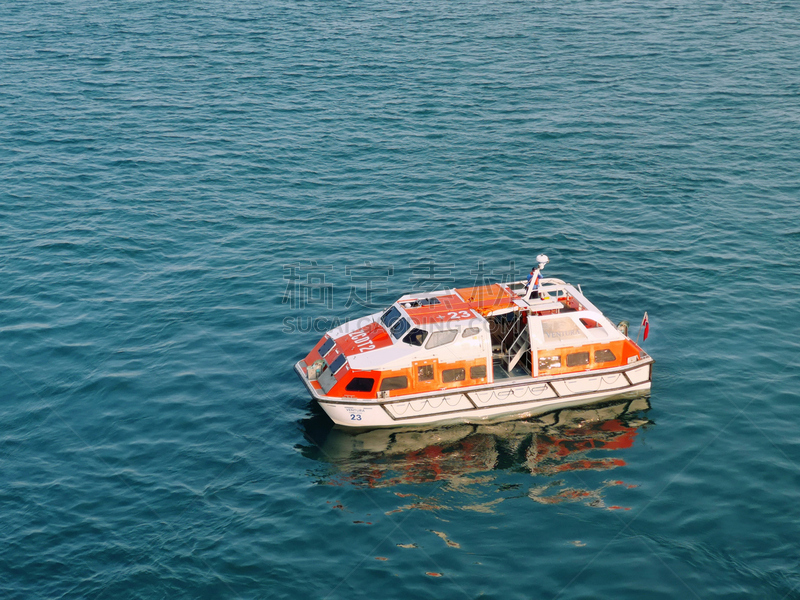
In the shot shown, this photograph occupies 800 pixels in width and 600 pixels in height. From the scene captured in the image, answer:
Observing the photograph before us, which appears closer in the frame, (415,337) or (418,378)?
(418,378)

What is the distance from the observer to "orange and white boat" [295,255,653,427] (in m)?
24.5

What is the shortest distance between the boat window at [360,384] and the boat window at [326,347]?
7.72ft

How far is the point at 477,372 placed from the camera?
983 inches

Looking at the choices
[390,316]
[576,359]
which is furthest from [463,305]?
[576,359]

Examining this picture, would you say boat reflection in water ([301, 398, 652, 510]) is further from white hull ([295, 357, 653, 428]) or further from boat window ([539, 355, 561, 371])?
boat window ([539, 355, 561, 371])

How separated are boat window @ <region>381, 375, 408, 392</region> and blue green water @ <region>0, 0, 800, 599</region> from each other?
5.94 feet

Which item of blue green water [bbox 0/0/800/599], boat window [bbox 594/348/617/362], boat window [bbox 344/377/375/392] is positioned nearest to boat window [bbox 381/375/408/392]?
boat window [bbox 344/377/375/392]

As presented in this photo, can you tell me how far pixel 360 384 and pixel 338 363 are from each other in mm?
1359

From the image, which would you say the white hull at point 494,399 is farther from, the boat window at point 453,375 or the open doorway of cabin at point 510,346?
the open doorway of cabin at point 510,346

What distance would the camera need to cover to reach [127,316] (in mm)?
31312

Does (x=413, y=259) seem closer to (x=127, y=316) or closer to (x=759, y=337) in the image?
(x=127, y=316)

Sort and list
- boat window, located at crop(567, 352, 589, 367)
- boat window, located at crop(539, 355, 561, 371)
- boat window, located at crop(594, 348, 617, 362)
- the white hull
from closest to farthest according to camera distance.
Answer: the white hull, boat window, located at crop(539, 355, 561, 371), boat window, located at crop(567, 352, 589, 367), boat window, located at crop(594, 348, 617, 362)

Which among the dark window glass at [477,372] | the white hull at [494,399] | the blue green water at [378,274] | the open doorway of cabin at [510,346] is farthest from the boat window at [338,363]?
the open doorway of cabin at [510,346]

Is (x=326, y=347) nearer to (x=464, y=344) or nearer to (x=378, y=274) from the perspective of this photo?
(x=464, y=344)
